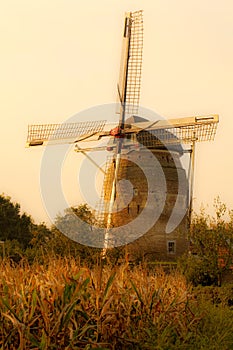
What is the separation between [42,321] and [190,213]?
93.3 feet

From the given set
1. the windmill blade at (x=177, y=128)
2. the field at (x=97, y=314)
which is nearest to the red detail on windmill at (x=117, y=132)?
the windmill blade at (x=177, y=128)

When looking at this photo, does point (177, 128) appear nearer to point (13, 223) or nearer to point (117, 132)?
point (117, 132)

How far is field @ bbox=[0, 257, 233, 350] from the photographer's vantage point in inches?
394

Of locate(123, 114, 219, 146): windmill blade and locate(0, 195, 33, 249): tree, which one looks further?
locate(0, 195, 33, 249): tree

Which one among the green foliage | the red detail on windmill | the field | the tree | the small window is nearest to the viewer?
the field

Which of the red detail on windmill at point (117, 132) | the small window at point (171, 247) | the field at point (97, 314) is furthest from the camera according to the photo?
the small window at point (171, 247)

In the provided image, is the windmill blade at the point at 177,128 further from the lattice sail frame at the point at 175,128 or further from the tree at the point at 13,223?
the tree at the point at 13,223

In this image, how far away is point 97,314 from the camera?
10.8 m

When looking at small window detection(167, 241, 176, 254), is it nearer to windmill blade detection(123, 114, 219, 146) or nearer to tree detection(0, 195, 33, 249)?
windmill blade detection(123, 114, 219, 146)

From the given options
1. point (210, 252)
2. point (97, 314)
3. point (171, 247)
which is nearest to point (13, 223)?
point (171, 247)

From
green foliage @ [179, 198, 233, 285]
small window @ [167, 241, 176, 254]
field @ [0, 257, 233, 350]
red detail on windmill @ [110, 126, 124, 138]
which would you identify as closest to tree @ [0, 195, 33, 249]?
small window @ [167, 241, 176, 254]

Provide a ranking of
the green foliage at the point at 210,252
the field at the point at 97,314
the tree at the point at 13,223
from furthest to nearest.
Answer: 1. the tree at the point at 13,223
2. the green foliage at the point at 210,252
3. the field at the point at 97,314

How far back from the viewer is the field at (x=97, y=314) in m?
10.0

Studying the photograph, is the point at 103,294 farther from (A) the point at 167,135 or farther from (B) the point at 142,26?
(B) the point at 142,26
